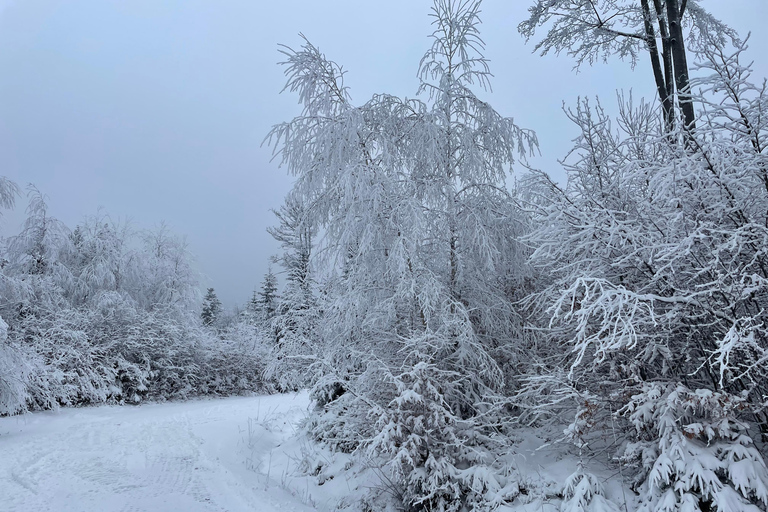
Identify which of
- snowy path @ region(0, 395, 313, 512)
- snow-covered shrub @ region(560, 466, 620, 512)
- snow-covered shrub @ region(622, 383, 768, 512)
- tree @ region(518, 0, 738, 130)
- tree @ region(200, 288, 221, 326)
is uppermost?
tree @ region(518, 0, 738, 130)

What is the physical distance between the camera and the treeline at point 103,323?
10211mm

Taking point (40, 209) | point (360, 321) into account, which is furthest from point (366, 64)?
point (360, 321)

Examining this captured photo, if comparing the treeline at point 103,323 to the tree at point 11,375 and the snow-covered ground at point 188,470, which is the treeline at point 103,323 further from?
the snow-covered ground at point 188,470

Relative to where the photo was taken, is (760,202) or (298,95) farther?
(298,95)

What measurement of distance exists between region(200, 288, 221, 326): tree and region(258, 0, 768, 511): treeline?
2983 centimetres

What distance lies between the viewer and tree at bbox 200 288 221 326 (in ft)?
112

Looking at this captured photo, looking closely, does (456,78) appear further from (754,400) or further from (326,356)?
(754,400)

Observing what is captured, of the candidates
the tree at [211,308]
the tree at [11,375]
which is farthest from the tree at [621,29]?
the tree at [211,308]

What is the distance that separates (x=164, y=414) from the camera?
11398 mm

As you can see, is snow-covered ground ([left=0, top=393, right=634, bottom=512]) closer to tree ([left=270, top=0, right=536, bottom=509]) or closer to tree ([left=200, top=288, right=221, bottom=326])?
tree ([left=270, top=0, right=536, bottom=509])

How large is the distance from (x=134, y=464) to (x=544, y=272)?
6360 mm

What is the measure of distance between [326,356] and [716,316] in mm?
3947

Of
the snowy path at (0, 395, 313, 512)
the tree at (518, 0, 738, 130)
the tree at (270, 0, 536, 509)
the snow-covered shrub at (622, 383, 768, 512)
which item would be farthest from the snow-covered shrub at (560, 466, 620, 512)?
the tree at (518, 0, 738, 130)

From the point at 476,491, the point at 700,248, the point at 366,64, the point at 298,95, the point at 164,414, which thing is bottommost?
the point at 164,414
